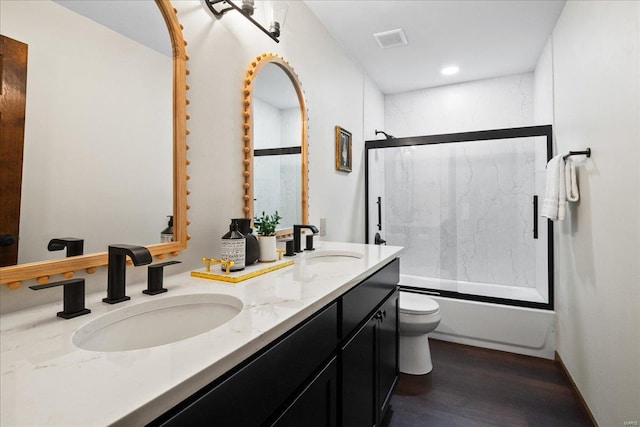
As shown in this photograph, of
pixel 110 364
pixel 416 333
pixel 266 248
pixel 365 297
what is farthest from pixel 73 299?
pixel 416 333

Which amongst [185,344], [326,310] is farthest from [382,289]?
[185,344]

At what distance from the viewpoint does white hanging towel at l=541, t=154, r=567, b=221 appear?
196 centimetres

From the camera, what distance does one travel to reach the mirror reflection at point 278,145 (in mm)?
1628

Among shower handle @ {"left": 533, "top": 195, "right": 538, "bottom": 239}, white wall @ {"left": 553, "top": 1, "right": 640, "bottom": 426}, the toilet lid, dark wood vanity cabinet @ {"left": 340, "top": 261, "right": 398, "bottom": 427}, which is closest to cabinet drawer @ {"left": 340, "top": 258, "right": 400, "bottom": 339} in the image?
dark wood vanity cabinet @ {"left": 340, "top": 261, "right": 398, "bottom": 427}

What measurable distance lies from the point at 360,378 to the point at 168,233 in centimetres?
91

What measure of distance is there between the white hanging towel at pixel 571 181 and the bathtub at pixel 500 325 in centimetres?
110

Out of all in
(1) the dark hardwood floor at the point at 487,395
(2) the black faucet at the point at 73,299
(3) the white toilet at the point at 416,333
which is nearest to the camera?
(2) the black faucet at the point at 73,299

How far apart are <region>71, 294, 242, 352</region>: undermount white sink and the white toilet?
5.20 ft

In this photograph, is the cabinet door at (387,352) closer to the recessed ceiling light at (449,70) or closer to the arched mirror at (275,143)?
the arched mirror at (275,143)

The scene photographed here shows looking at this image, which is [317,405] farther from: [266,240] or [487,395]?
[487,395]

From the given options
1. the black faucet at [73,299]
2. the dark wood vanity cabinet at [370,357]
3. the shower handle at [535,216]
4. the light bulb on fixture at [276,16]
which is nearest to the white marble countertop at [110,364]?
the black faucet at [73,299]

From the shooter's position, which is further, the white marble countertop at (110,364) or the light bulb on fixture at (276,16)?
the light bulb on fixture at (276,16)

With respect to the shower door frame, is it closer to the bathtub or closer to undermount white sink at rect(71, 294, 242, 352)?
the bathtub

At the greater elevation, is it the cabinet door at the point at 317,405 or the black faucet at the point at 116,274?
the black faucet at the point at 116,274
